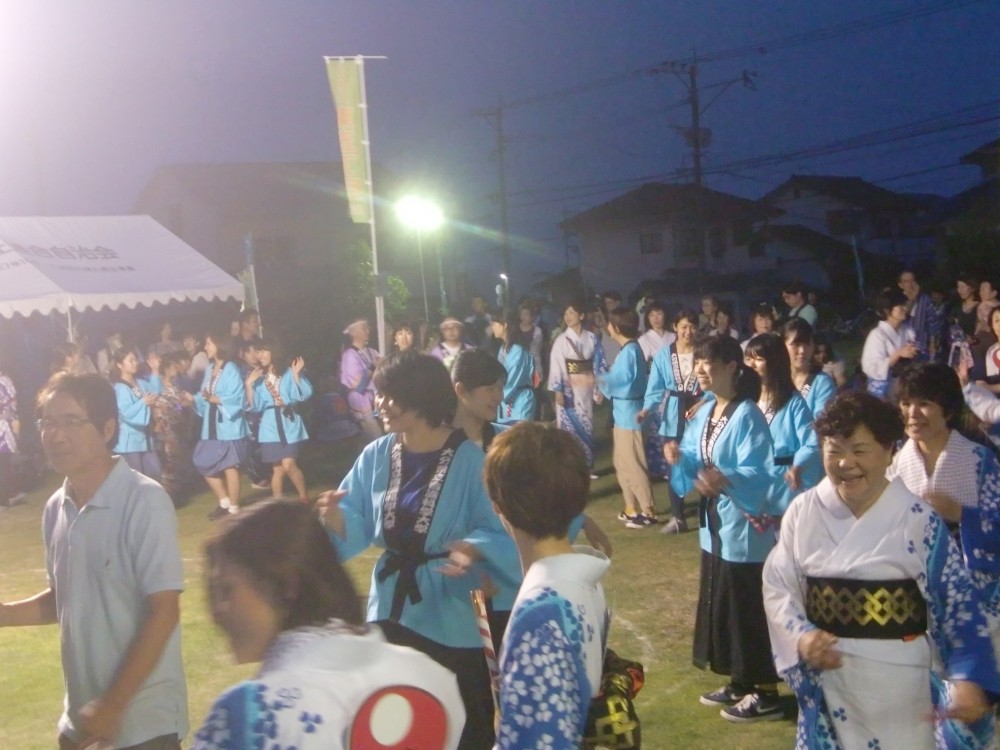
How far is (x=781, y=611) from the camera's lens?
3.14m

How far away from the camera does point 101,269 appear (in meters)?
13.8

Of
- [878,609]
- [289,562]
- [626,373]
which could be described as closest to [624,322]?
[626,373]

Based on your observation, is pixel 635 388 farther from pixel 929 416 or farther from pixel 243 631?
pixel 243 631

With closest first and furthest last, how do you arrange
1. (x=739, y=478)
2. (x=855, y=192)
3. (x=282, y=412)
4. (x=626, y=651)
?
(x=739, y=478) < (x=626, y=651) < (x=282, y=412) < (x=855, y=192)

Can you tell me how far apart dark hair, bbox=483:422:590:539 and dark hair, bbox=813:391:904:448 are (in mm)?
1116

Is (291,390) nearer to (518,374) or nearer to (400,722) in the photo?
(518,374)

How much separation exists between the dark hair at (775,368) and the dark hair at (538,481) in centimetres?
334

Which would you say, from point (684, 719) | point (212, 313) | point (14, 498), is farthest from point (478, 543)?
point (212, 313)

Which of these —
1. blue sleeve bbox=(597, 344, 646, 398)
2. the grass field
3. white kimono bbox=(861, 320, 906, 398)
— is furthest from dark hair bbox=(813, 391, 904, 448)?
white kimono bbox=(861, 320, 906, 398)

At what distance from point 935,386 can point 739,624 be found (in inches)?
66.5

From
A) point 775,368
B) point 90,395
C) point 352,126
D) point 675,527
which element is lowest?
point 675,527

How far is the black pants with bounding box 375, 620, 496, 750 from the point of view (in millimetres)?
3295

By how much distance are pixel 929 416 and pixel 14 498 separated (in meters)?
11.3

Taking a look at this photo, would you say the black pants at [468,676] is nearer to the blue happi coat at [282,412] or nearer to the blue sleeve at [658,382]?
the blue sleeve at [658,382]
